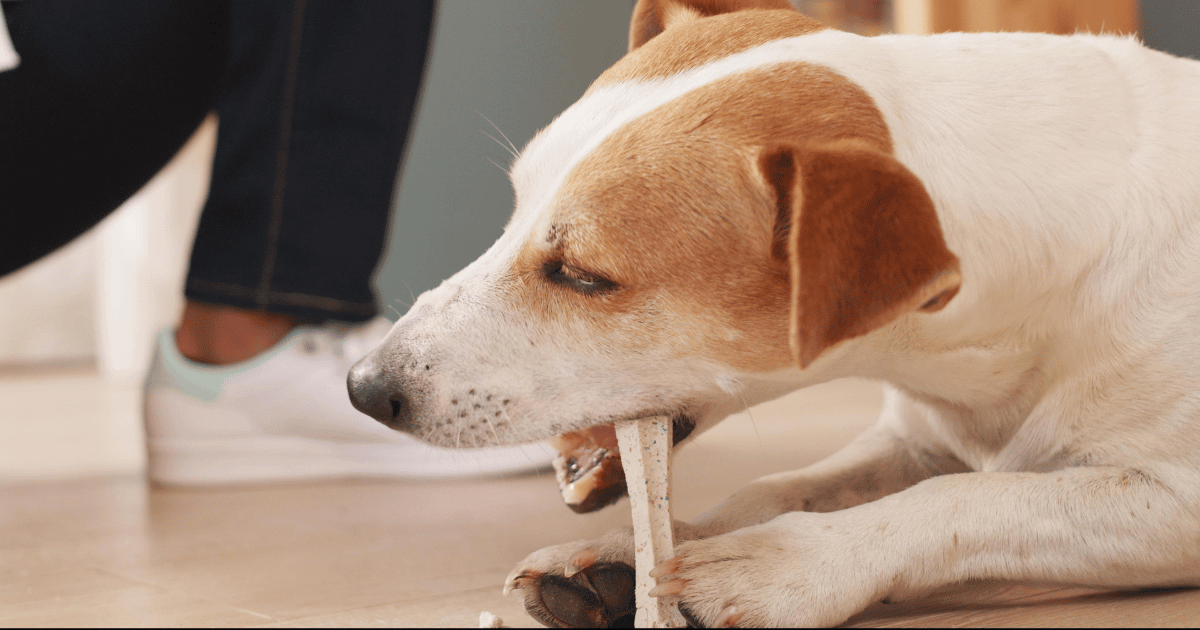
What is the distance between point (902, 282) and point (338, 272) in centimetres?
130

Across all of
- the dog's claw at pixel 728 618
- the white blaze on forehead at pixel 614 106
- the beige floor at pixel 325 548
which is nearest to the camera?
the dog's claw at pixel 728 618

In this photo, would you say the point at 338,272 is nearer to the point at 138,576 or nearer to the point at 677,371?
the point at 138,576

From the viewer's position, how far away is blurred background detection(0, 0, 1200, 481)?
10.9 feet

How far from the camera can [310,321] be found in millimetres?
2004

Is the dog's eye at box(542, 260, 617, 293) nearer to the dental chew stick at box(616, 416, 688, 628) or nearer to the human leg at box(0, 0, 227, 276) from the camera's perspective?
the dental chew stick at box(616, 416, 688, 628)

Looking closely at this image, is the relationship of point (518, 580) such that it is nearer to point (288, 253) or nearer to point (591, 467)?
point (591, 467)

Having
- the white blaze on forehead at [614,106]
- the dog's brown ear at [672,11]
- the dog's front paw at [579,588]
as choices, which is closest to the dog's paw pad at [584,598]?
the dog's front paw at [579,588]

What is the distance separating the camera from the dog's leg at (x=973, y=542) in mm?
965

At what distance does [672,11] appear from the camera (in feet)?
4.81

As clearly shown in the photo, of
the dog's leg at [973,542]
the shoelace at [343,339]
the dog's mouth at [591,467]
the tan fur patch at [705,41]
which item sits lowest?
the shoelace at [343,339]

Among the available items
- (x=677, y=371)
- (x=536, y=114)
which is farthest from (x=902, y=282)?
(x=536, y=114)

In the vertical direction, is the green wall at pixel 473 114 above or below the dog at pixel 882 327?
below

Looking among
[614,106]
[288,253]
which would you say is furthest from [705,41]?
[288,253]

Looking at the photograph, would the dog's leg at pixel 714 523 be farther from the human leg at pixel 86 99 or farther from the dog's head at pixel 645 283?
the human leg at pixel 86 99
